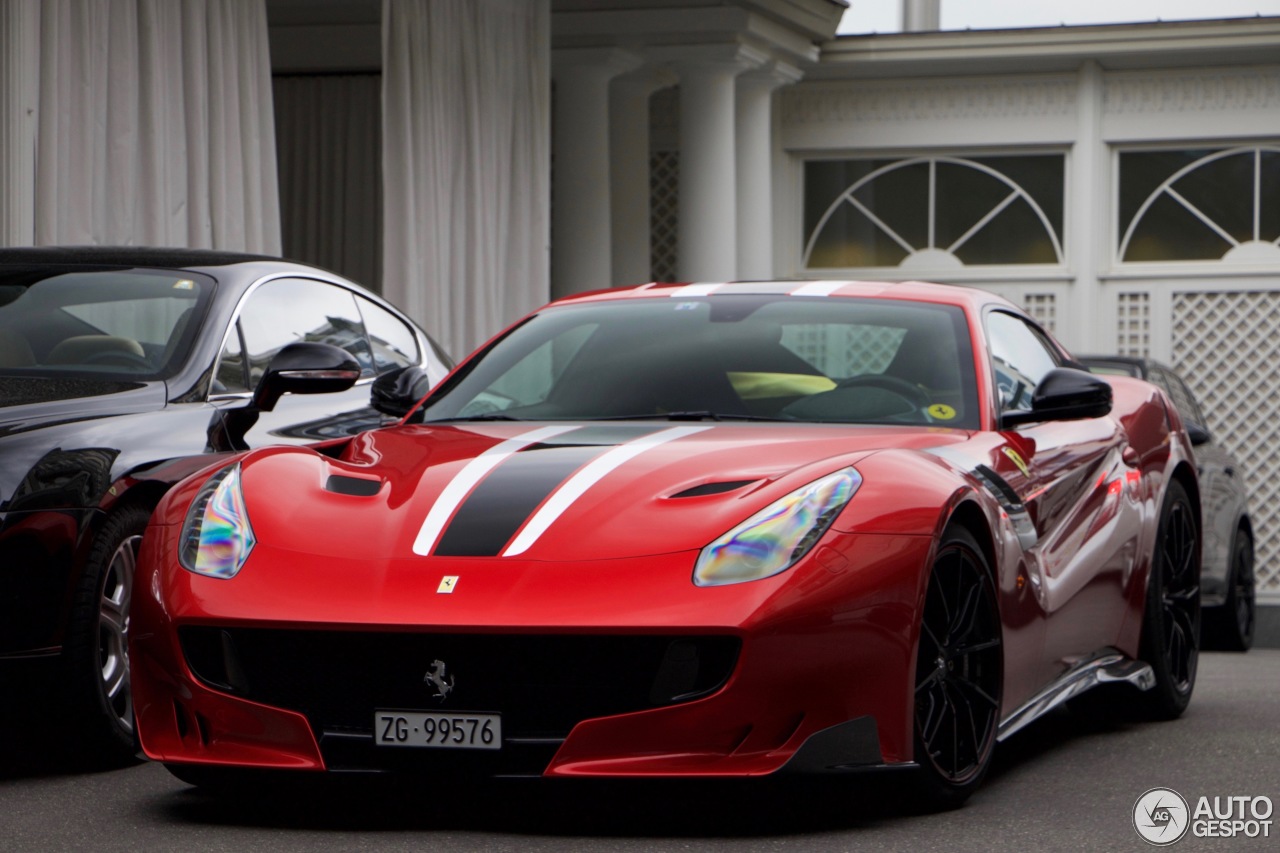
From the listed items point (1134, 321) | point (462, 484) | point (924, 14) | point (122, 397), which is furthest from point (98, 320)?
point (924, 14)

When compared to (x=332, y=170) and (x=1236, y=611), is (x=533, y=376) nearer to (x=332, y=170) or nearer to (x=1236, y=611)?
(x=1236, y=611)

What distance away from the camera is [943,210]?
1702 cm

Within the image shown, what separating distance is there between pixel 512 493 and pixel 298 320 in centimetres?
254

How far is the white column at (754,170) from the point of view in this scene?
1587 centimetres

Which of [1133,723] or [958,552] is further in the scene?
[1133,723]

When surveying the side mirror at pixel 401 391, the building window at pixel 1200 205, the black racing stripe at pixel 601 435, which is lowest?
the black racing stripe at pixel 601 435

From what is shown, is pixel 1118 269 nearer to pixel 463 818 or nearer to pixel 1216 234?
pixel 1216 234

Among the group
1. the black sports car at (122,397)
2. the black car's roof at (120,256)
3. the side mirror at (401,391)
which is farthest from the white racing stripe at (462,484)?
the black car's roof at (120,256)

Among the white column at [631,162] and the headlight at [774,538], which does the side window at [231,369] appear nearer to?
the headlight at [774,538]

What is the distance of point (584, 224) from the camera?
1512 centimetres

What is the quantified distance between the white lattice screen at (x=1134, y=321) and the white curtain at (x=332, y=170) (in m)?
6.46

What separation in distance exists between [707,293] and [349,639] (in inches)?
80.7

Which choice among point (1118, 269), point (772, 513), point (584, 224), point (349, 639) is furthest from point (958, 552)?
point (1118, 269)

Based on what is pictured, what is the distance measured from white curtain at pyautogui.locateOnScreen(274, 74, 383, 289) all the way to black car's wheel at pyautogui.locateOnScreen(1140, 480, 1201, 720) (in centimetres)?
1147
